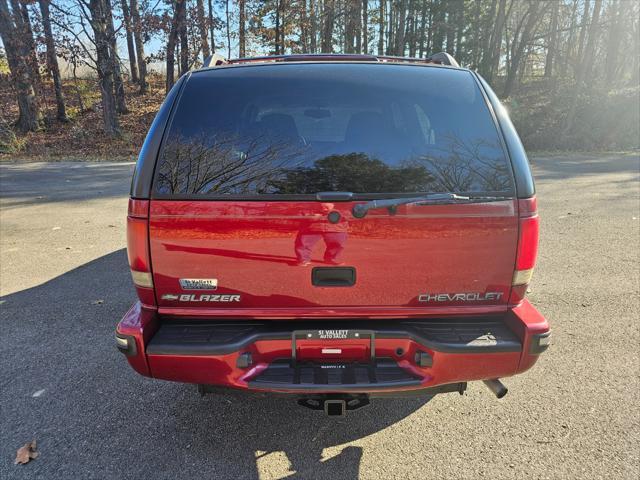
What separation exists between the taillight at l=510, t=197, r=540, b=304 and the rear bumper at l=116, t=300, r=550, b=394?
21cm

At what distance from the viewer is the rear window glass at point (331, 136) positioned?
2.10 metres

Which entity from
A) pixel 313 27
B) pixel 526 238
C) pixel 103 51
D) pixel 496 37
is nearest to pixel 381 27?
pixel 496 37

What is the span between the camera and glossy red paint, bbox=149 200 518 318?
206cm

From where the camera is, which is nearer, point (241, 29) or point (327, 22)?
point (241, 29)

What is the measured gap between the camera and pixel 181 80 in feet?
8.05

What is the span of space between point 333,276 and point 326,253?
4.9 inches

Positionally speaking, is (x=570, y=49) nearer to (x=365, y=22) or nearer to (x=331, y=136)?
(x=365, y=22)

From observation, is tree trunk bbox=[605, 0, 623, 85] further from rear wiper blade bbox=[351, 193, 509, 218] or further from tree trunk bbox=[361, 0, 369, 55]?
rear wiper blade bbox=[351, 193, 509, 218]

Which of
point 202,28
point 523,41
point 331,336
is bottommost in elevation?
point 331,336

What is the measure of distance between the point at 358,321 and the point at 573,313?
2812 millimetres

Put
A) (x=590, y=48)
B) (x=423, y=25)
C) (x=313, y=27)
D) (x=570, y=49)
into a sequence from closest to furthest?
(x=590, y=48), (x=313, y=27), (x=570, y=49), (x=423, y=25)

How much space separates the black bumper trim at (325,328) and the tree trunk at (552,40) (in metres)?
31.6

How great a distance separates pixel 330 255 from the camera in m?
2.09

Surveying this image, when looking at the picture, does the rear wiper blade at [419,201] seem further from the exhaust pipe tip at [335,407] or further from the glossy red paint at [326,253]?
the exhaust pipe tip at [335,407]
